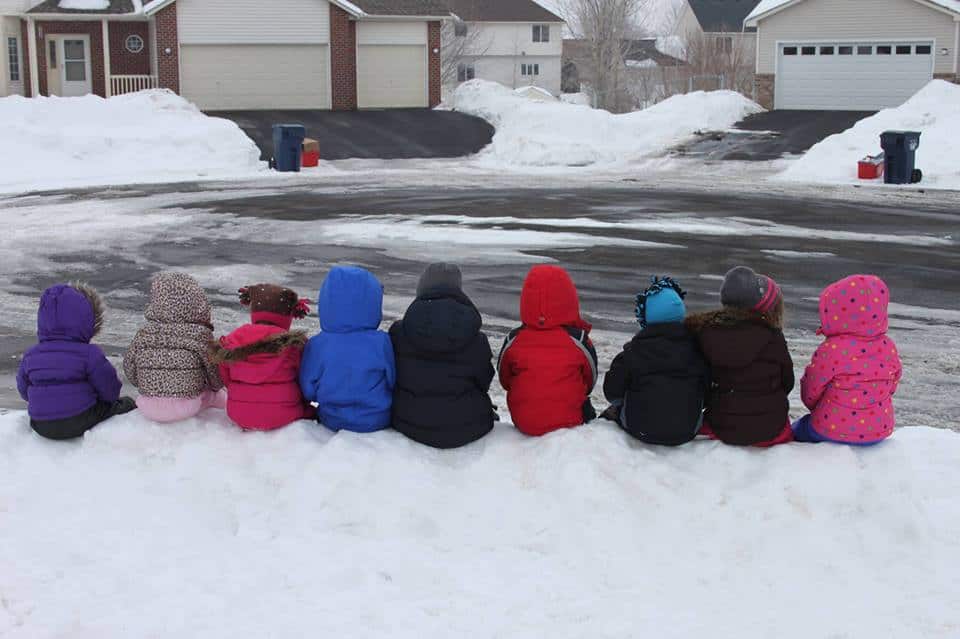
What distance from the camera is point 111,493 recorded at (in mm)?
5652

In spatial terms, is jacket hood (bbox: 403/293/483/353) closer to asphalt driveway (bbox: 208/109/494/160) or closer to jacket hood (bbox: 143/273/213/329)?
jacket hood (bbox: 143/273/213/329)

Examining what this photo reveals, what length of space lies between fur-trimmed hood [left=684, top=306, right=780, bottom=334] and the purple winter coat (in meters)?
3.12

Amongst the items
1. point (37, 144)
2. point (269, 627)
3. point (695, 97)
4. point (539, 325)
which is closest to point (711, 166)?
point (695, 97)

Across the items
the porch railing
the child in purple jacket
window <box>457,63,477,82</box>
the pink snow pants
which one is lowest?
the pink snow pants

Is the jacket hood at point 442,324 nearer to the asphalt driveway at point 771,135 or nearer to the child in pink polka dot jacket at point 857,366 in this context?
the child in pink polka dot jacket at point 857,366

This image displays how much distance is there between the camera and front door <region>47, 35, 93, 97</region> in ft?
127

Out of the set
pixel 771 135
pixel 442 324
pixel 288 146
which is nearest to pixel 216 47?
pixel 288 146

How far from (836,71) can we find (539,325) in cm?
3608

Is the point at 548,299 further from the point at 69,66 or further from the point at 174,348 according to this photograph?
the point at 69,66

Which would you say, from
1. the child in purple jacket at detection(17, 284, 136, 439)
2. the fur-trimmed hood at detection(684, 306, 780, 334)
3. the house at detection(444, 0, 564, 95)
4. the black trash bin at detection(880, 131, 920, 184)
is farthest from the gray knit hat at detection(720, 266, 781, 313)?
the house at detection(444, 0, 564, 95)

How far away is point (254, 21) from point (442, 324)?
115 ft

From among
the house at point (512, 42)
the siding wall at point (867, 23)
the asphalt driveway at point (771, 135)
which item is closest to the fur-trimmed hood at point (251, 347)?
the asphalt driveway at point (771, 135)

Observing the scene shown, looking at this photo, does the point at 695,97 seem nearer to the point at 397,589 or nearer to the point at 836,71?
the point at 836,71

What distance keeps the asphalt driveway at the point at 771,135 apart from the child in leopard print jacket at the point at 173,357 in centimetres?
2415
